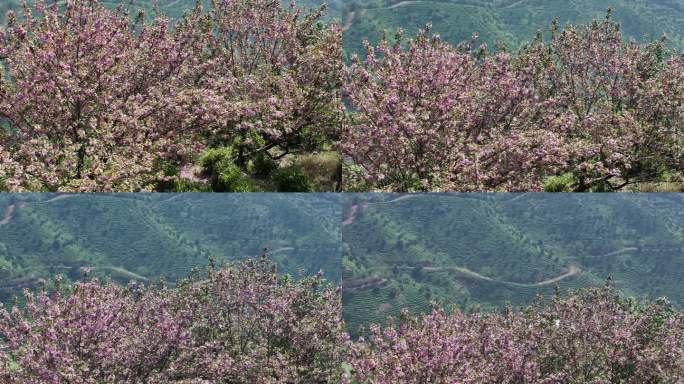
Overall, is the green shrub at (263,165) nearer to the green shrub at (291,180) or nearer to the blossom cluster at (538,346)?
the green shrub at (291,180)

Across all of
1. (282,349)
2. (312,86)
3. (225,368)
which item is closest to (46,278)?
(225,368)

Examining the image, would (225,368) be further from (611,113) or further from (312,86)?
(611,113)

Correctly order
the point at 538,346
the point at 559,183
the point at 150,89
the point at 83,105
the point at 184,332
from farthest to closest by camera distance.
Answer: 1. the point at 559,183
2. the point at 150,89
3. the point at 83,105
4. the point at 538,346
5. the point at 184,332

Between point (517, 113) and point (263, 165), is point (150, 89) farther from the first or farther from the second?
point (517, 113)

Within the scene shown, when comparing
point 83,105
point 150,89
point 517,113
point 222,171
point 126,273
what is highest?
point 150,89

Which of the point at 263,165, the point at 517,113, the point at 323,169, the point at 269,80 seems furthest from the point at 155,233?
the point at 517,113

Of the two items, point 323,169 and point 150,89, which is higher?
point 150,89

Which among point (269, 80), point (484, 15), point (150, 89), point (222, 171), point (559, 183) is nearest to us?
point (150, 89)

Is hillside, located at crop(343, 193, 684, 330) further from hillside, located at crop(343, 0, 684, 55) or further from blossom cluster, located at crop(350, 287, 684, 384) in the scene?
hillside, located at crop(343, 0, 684, 55)
